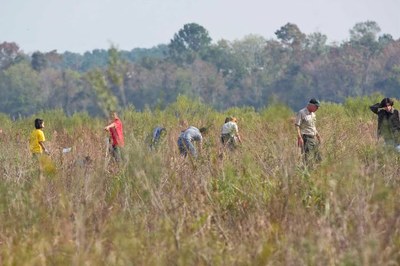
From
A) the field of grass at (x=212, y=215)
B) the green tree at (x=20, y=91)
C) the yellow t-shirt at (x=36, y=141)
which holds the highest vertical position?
the field of grass at (x=212, y=215)

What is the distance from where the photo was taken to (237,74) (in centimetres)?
7825

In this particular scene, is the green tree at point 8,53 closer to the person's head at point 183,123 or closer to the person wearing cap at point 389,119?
the person's head at point 183,123

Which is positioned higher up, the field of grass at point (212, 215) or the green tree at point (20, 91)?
the field of grass at point (212, 215)

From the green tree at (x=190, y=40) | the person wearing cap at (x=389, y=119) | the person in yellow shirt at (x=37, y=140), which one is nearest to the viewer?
the person wearing cap at (x=389, y=119)

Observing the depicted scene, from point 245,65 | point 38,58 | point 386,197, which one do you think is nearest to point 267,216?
point 386,197

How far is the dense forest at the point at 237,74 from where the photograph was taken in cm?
6688

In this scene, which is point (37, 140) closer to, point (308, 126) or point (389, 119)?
point (308, 126)

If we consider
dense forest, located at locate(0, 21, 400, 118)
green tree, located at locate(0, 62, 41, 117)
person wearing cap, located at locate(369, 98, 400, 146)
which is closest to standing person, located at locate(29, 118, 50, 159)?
person wearing cap, located at locate(369, 98, 400, 146)

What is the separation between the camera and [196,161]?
8.90 m

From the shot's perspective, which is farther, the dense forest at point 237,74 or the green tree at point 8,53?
the green tree at point 8,53

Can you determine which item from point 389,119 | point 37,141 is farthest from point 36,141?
point 389,119

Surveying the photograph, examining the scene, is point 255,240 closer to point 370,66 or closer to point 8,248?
point 8,248

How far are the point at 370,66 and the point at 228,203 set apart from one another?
2434 inches

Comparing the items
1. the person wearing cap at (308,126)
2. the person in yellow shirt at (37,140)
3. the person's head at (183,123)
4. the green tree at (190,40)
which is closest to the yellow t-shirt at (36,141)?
the person in yellow shirt at (37,140)
